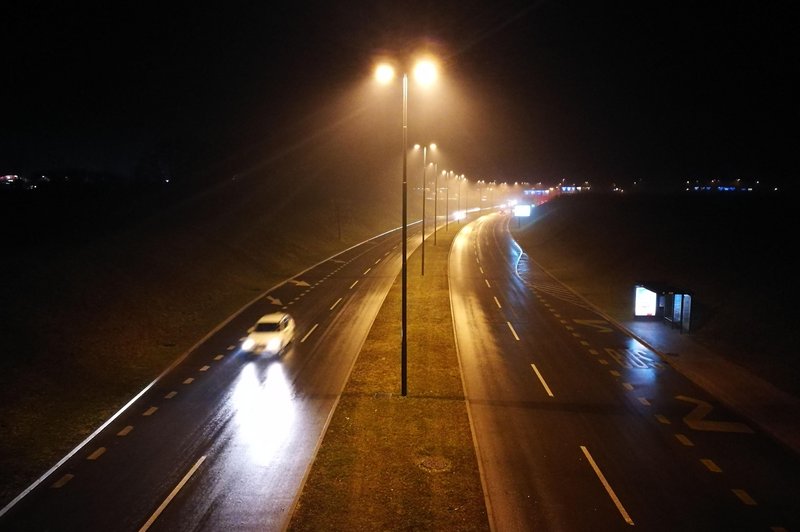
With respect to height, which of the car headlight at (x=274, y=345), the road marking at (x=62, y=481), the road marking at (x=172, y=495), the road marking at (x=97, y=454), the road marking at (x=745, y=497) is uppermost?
the car headlight at (x=274, y=345)

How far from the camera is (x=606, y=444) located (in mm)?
13062

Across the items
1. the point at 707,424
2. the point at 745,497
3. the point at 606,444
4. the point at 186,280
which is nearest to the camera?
the point at 745,497

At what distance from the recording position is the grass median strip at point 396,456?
9.98 meters

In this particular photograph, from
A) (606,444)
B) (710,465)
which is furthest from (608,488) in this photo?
(710,465)

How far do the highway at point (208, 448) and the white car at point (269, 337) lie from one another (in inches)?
19.0

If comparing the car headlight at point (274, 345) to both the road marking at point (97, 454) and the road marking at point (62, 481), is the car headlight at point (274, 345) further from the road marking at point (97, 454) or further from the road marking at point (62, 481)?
the road marking at point (62, 481)

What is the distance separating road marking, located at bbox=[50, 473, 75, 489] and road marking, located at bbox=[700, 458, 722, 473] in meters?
14.6

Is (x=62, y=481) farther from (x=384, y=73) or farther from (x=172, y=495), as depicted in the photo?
(x=384, y=73)

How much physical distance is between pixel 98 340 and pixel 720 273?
108 feet

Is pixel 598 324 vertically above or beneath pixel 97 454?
beneath

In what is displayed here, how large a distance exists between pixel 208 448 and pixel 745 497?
40.4 ft

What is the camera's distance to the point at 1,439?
1273 cm

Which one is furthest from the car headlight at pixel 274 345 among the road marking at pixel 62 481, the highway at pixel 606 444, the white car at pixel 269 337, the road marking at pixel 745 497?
the road marking at pixel 745 497

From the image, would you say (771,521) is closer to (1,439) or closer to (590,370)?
(590,370)
